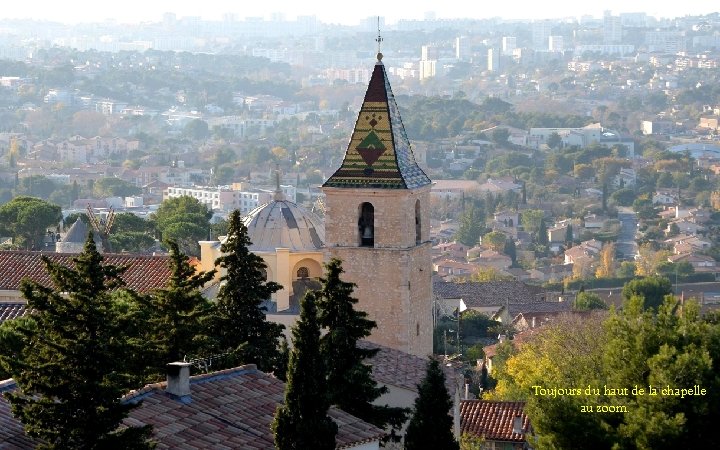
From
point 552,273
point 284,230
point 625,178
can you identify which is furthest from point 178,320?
point 625,178

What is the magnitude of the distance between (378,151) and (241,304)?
4.47 metres

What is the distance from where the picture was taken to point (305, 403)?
1388 cm

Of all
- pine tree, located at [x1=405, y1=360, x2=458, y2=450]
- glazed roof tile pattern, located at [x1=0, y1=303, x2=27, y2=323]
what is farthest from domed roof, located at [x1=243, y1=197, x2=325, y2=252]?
pine tree, located at [x1=405, y1=360, x2=458, y2=450]

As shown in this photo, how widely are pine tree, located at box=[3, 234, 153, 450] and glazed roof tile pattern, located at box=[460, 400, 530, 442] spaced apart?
11111 millimetres

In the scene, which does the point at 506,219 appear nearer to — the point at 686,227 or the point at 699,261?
the point at 686,227

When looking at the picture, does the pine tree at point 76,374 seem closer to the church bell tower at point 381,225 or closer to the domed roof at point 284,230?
the church bell tower at point 381,225

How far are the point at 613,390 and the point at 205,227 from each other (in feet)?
97.7

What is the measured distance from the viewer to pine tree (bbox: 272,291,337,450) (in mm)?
13703

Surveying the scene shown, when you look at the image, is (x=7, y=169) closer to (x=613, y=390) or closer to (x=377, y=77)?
(x=377, y=77)

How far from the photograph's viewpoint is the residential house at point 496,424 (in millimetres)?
23906

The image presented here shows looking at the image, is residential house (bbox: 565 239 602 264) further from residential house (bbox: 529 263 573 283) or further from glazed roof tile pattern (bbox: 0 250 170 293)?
glazed roof tile pattern (bbox: 0 250 170 293)

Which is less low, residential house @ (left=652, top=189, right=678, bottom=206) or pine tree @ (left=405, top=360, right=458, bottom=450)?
pine tree @ (left=405, top=360, right=458, bottom=450)

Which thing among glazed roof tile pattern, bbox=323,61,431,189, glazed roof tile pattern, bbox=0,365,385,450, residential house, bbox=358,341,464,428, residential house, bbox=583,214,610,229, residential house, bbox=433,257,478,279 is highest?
glazed roof tile pattern, bbox=323,61,431,189

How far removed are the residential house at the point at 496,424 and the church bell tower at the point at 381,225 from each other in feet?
5.86
